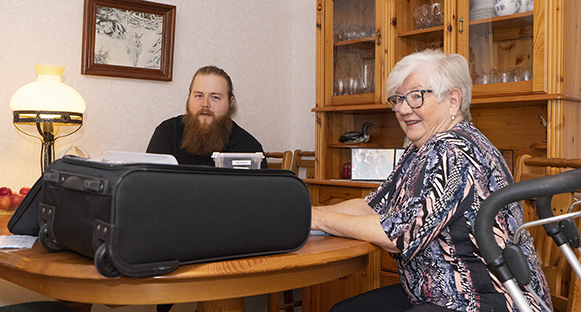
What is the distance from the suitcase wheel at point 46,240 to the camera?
995 millimetres

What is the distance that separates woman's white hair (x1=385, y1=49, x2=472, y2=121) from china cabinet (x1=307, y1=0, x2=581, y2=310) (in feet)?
2.79

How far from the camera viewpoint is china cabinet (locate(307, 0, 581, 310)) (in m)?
2.22

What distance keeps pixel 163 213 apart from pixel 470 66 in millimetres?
2052

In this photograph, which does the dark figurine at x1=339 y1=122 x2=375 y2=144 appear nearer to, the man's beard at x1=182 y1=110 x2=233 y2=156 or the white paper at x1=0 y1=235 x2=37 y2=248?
the man's beard at x1=182 y1=110 x2=233 y2=156

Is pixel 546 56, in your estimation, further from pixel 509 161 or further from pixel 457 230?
pixel 457 230

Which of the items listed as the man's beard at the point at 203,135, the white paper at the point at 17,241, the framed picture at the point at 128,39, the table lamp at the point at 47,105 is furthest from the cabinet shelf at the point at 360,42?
the white paper at the point at 17,241

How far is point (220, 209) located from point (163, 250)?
5.0 inches

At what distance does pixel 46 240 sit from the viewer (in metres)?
1.01

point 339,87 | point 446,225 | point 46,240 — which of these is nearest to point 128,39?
point 339,87

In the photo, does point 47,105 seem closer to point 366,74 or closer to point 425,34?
point 366,74

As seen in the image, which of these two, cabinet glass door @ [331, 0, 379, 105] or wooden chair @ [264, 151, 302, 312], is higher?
cabinet glass door @ [331, 0, 379, 105]

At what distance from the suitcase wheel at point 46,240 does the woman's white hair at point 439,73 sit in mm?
1114

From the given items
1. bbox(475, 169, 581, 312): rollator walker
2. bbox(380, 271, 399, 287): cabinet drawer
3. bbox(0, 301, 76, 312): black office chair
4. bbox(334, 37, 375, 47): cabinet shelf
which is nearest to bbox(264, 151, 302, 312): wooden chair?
bbox(380, 271, 399, 287): cabinet drawer

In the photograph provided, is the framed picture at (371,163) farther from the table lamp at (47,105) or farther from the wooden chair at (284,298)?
the table lamp at (47,105)
